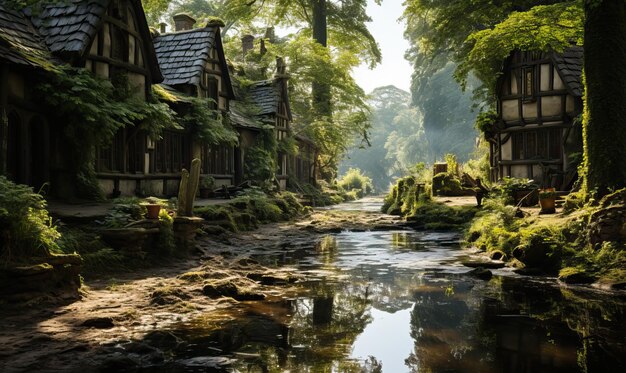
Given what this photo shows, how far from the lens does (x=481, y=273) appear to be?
34.1 ft

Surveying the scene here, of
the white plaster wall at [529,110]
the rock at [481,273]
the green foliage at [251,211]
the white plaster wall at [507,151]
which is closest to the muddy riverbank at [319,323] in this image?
the rock at [481,273]

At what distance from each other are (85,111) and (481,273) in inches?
401

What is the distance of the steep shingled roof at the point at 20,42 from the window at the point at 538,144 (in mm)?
19758

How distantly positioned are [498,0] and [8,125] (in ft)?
65.4

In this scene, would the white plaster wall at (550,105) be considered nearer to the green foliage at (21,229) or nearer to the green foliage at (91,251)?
the green foliage at (91,251)

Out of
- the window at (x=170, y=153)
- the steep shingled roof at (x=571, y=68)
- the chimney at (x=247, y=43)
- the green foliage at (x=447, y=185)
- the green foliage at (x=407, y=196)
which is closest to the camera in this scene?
the window at (x=170, y=153)

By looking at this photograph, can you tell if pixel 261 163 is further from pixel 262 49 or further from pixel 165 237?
pixel 165 237

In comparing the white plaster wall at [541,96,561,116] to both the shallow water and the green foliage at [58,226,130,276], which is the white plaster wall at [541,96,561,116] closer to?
the shallow water

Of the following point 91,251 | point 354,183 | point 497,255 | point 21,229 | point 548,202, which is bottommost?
point 497,255

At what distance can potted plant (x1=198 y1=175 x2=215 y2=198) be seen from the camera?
72.5 feet

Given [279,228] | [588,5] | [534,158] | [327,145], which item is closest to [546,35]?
[588,5]

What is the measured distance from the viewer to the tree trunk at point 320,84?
36.8 meters

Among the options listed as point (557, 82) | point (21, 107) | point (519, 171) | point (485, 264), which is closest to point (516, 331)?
point (485, 264)

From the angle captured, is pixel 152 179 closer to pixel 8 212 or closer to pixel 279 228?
pixel 279 228
